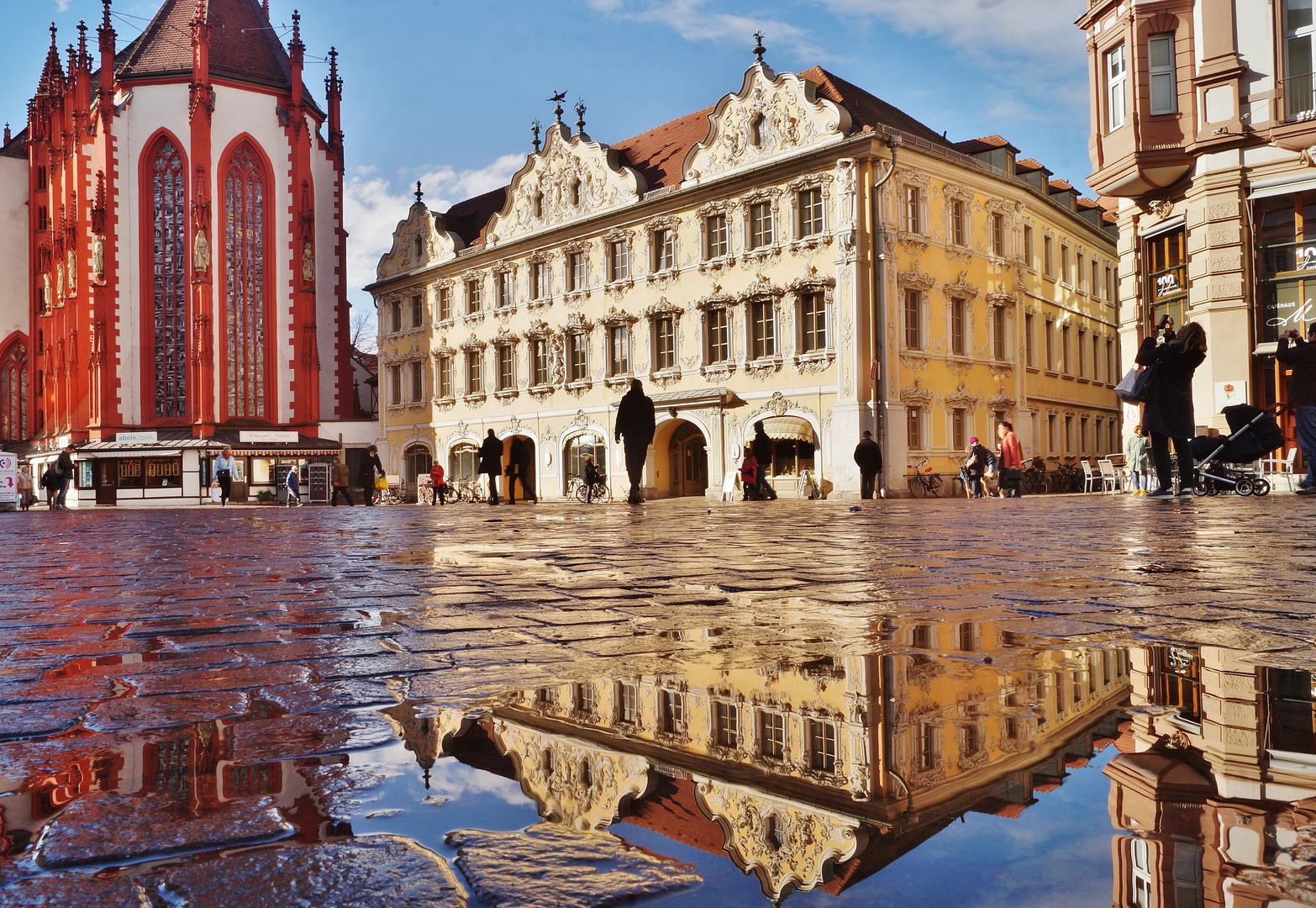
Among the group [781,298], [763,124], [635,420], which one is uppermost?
[763,124]

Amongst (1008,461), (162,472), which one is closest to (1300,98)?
(1008,461)

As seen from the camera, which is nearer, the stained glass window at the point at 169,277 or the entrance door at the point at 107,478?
the entrance door at the point at 107,478

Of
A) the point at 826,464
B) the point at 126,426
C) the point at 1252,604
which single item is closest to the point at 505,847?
the point at 1252,604

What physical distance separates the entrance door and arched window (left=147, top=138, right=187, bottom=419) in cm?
→ 328

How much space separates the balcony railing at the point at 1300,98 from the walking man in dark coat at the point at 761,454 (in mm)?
11952

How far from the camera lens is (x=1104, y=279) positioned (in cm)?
4666

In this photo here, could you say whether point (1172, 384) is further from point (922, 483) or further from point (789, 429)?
point (789, 429)

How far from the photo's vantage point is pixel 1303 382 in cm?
1386

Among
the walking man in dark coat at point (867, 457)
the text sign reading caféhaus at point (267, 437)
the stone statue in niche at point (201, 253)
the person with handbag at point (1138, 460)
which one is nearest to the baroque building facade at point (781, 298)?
the walking man in dark coat at point (867, 457)

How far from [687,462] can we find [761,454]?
1229 centimetres

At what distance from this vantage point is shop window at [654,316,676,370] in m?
37.0

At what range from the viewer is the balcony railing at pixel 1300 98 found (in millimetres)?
20797

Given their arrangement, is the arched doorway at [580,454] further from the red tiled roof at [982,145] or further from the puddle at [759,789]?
the puddle at [759,789]

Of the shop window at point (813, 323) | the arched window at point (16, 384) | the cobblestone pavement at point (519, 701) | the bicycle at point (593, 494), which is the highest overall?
the arched window at point (16, 384)
